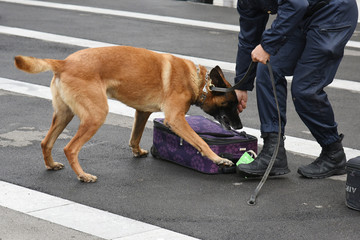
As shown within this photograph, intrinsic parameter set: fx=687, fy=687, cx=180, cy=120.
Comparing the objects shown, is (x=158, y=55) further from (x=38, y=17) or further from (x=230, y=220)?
(x=38, y=17)

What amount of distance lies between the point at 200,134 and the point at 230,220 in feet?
4.08

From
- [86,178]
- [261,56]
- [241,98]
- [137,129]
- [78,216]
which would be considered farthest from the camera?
[137,129]

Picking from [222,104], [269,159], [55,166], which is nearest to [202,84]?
[222,104]

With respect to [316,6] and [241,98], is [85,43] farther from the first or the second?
[316,6]

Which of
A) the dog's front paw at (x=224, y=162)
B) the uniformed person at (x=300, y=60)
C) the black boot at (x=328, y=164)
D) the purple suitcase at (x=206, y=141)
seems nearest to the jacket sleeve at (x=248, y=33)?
the uniformed person at (x=300, y=60)

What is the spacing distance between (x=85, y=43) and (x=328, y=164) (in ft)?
21.9

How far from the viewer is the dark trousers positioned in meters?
5.33

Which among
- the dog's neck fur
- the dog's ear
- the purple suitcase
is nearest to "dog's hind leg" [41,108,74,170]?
the purple suitcase

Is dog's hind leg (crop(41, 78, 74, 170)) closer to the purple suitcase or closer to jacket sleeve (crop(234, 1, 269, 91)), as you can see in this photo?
the purple suitcase

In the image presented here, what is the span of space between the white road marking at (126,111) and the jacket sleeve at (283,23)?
1.54 m

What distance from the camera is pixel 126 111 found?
307 inches

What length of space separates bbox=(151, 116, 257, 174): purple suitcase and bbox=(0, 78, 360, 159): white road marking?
765mm

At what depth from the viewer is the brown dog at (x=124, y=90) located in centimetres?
535

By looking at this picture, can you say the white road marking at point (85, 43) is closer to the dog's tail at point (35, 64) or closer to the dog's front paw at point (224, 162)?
the dog's front paw at point (224, 162)
